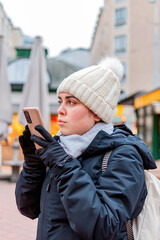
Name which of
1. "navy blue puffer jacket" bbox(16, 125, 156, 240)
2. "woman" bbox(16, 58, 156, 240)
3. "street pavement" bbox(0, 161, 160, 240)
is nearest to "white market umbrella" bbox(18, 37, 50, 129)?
"street pavement" bbox(0, 161, 160, 240)

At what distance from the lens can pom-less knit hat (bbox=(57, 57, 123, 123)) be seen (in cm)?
153

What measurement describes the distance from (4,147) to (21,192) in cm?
1317

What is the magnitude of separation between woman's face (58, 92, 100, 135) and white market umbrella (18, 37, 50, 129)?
714 cm

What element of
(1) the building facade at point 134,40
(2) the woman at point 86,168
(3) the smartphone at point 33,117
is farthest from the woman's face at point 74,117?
(1) the building facade at point 134,40

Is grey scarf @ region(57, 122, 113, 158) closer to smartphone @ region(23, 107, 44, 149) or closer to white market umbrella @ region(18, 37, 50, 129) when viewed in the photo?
smartphone @ region(23, 107, 44, 149)

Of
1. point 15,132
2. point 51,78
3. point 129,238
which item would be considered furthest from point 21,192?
point 51,78

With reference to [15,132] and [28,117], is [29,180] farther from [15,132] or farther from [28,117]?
[15,132]

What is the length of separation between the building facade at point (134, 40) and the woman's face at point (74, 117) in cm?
3135

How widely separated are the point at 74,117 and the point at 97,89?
18cm

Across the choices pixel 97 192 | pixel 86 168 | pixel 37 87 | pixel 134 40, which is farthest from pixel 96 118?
pixel 134 40

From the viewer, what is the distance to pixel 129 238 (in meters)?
1.49

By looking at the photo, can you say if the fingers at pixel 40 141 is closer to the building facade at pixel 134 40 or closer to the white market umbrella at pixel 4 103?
the white market umbrella at pixel 4 103

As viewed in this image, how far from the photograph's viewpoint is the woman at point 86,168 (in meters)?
1.29

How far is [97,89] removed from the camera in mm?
1572
